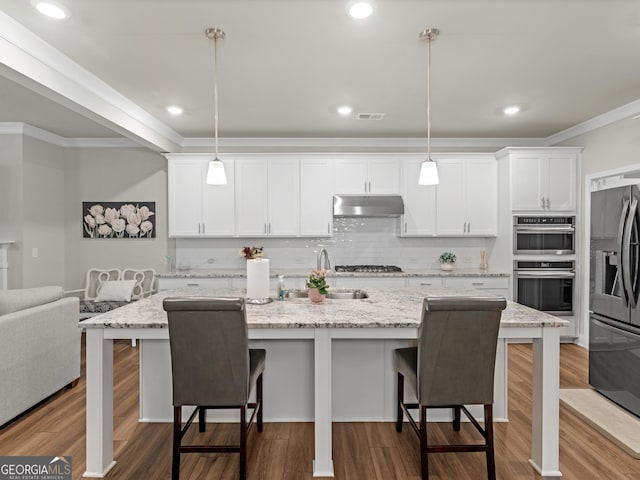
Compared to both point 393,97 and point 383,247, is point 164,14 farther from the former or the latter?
point 383,247

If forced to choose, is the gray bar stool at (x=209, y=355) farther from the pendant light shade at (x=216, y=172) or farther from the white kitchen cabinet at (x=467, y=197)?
the white kitchen cabinet at (x=467, y=197)

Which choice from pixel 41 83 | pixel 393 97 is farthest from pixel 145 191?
pixel 393 97

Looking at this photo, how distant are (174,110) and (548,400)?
13.1 ft

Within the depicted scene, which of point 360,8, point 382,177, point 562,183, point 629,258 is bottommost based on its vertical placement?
point 629,258

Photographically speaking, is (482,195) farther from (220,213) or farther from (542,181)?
(220,213)

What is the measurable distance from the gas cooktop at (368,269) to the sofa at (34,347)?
2890 millimetres

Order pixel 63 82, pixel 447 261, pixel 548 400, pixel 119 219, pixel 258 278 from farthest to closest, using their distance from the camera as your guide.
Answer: pixel 119 219 < pixel 447 261 < pixel 63 82 < pixel 258 278 < pixel 548 400

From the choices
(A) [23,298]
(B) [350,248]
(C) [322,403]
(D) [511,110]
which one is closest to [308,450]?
(C) [322,403]

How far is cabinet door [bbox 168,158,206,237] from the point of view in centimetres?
504

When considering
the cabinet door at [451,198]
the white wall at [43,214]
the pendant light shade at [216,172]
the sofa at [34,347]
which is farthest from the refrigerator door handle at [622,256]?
the white wall at [43,214]

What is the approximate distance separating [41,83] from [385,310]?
2728mm

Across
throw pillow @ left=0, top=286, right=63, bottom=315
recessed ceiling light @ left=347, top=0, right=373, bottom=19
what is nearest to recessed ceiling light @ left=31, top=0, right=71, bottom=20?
recessed ceiling light @ left=347, top=0, right=373, bottom=19

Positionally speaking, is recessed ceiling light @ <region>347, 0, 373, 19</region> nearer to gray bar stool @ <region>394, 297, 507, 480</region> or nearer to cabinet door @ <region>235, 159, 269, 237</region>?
gray bar stool @ <region>394, 297, 507, 480</region>

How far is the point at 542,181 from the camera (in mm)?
4773
